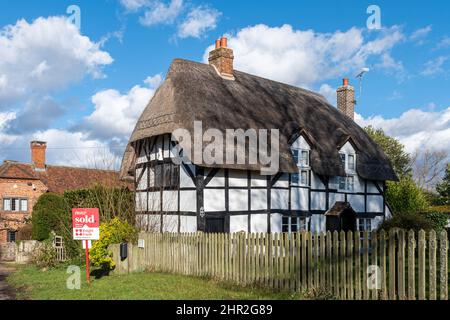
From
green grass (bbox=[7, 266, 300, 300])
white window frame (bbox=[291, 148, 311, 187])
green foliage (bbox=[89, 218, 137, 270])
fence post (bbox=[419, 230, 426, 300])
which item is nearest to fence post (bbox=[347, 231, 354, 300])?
green grass (bbox=[7, 266, 300, 300])

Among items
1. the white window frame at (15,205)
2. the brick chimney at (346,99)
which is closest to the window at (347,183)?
the brick chimney at (346,99)

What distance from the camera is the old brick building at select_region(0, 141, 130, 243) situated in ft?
110

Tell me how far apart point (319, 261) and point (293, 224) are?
11221 mm

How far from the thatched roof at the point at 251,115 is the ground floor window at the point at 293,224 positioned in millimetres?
2442

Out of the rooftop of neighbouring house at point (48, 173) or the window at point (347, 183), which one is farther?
the rooftop of neighbouring house at point (48, 173)

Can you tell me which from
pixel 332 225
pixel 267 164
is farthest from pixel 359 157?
pixel 267 164

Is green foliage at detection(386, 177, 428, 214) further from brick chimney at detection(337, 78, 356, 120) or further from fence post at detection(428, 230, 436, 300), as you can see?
fence post at detection(428, 230, 436, 300)

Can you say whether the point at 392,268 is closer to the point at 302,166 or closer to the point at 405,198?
the point at 302,166

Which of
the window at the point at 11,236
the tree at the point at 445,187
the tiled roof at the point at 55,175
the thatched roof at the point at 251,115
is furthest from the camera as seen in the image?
the tree at the point at 445,187

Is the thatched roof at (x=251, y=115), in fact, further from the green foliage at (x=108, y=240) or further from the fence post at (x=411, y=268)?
the fence post at (x=411, y=268)

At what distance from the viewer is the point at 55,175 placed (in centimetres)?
3647

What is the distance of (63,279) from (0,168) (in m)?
23.8

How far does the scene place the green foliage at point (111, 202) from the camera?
19.0 m
